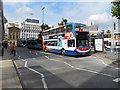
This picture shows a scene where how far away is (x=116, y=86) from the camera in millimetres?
8312

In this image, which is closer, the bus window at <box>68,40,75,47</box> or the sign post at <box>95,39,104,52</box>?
the bus window at <box>68,40,75,47</box>

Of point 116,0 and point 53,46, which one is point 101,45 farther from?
point 116,0

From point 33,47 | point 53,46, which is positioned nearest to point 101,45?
point 53,46

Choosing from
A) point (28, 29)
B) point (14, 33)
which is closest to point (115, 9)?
point (14, 33)

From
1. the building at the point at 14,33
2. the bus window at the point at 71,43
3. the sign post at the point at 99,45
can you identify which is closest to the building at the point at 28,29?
the building at the point at 14,33

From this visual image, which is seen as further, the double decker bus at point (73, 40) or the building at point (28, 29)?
the building at point (28, 29)

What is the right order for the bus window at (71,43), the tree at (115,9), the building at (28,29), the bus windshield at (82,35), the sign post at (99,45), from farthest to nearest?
the building at (28,29) < the sign post at (99,45) < the bus window at (71,43) < the bus windshield at (82,35) < the tree at (115,9)

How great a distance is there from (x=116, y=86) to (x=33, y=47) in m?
41.2

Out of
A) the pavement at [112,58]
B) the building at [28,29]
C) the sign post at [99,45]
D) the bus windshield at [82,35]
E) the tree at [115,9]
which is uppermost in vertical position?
the building at [28,29]

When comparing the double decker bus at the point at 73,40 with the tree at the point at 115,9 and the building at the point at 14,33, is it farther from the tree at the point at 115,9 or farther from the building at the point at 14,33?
the building at the point at 14,33

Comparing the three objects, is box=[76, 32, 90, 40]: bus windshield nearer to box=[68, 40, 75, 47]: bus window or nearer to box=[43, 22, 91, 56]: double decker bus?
box=[43, 22, 91, 56]: double decker bus

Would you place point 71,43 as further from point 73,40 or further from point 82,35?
point 82,35

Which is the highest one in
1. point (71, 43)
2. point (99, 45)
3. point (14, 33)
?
point (14, 33)

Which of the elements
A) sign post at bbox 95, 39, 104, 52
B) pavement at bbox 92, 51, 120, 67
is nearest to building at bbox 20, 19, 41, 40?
sign post at bbox 95, 39, 104, 52
